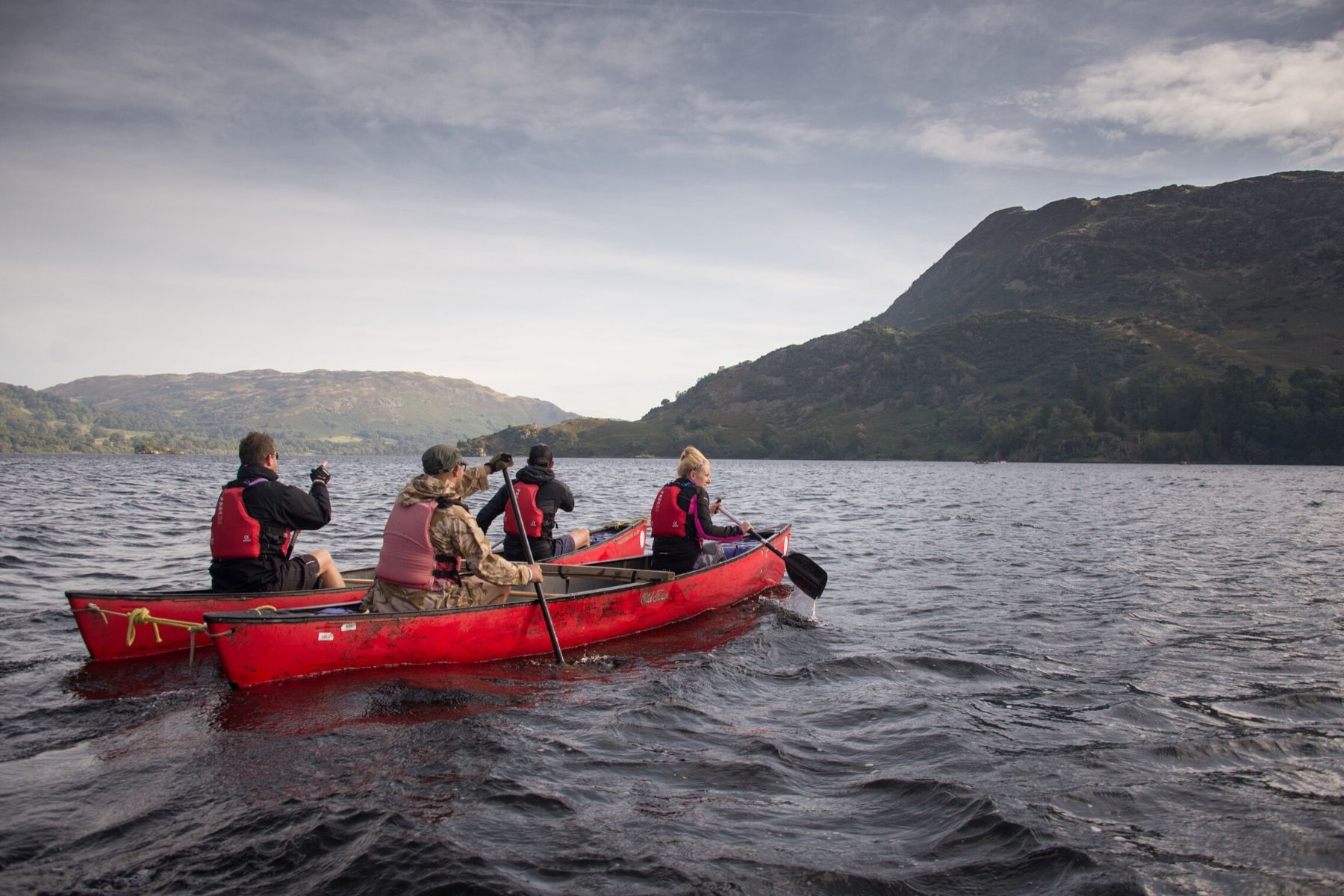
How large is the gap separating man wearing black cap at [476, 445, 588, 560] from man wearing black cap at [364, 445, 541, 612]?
123 inches

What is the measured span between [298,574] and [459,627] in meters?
2.53

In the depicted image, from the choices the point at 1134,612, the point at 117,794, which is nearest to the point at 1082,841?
the point at 117,794

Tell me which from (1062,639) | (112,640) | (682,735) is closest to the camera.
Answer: (682,735)

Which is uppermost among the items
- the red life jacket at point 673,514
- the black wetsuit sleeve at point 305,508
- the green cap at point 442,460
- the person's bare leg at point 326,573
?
the green cap at point 442,460

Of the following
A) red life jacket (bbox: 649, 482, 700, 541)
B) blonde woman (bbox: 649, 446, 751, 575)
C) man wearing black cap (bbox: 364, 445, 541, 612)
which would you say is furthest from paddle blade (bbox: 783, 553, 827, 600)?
man wearing black cap (bbox: 364, 445, 541, 612)

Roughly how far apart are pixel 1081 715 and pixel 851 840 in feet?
13.9

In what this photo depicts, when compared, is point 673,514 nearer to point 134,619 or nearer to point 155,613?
point 155,613

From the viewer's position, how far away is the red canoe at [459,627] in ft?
27.5

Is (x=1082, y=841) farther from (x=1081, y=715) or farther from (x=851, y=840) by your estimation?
(x=1081, y=715)

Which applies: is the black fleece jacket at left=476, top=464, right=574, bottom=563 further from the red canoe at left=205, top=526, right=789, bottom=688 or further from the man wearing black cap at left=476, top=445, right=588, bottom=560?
the red canoe at left=205, top=526, right=789, bottom=688

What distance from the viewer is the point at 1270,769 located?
6.96 meters

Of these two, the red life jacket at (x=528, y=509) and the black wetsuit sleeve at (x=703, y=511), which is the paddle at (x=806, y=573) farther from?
the red life jacket at (x=528, y=509)

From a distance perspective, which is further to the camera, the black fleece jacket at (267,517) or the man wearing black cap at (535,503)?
the man wearing black cap at (535,503)

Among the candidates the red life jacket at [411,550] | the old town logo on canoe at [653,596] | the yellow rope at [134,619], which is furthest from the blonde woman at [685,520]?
the yellow rope at [134,619]
